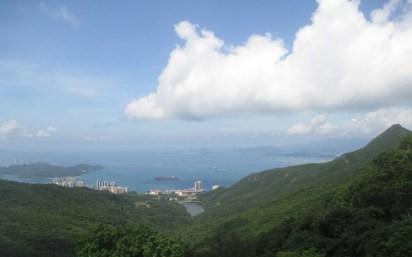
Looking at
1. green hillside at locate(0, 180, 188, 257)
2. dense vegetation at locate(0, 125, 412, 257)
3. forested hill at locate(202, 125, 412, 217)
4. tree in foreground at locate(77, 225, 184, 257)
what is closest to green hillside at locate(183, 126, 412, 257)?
dense vegetation at locate(0, 125, 412, 257)

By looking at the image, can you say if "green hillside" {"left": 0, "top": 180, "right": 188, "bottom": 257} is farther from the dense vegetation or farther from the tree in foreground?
the tree in foreground

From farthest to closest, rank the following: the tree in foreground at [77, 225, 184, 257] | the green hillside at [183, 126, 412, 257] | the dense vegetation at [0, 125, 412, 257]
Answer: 1. the tree in foreground at [77, 225, 184, 257]
2. the dense vegetation at [0, 125, 412, 257]
3. the green hillside at [183, 126, 412, 257]

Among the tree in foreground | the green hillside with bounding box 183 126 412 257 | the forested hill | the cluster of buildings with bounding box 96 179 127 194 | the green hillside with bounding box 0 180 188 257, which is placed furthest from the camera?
the cluster of buildings with bounding box 96 179 127 194

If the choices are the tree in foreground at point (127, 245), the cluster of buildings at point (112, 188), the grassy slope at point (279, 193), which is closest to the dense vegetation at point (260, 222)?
the tree in foreground at point (127, 245)

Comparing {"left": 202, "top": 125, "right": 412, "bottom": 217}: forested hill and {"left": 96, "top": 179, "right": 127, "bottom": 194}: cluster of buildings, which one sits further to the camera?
{"left": 96, "top": 179, "right": 127, "bottom": 194}: cluster of buildings

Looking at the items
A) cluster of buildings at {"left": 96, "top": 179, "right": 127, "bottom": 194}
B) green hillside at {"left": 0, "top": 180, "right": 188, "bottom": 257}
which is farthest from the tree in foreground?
cluster of buildings at {"left": 96, "top": 179, "right": 127, "bottom": 194}

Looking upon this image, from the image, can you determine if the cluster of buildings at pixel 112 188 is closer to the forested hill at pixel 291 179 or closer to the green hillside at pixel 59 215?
the forested hill at pixel 291 179

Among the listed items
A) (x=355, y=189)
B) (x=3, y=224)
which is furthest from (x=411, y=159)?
(x=3, y=224)

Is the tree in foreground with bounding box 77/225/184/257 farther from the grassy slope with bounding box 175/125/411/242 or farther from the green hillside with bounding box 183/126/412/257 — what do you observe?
the grassy slope with bounding box 175/125/411/242
